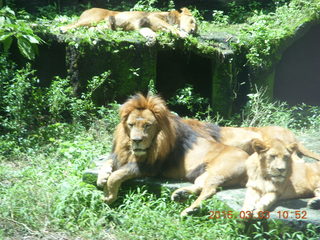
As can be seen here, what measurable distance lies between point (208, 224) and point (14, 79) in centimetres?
444

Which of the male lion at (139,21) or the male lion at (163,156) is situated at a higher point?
the male lion at (139,21)

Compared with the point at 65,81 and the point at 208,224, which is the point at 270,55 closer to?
the point at 65,81

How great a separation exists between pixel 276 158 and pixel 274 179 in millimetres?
226

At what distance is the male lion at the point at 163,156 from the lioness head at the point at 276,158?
0.61m

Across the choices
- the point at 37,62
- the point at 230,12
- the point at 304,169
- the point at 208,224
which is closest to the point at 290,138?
the point at 304,169

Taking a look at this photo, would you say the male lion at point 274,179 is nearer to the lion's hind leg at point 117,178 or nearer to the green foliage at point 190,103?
the lion's hind leg at point 117,178

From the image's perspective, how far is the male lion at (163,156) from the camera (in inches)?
244

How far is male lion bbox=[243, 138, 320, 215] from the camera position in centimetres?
560

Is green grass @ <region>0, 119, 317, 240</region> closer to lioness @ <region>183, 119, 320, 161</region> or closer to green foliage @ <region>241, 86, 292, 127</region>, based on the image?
lioness @ <region>183, 119, 320, 161</region>

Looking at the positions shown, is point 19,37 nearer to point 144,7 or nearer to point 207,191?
point 207,191

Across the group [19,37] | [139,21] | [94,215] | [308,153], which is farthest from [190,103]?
[19,37]

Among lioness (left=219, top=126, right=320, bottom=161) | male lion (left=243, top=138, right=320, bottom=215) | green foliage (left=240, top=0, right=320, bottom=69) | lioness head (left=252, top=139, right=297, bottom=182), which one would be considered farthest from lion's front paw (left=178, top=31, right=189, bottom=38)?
lioness head (left=252, top=139, right=297, bottom=182)

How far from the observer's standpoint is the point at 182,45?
10.1m

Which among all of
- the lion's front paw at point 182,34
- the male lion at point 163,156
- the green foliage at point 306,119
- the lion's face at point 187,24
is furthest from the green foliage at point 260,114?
the male lion at point 163,156
